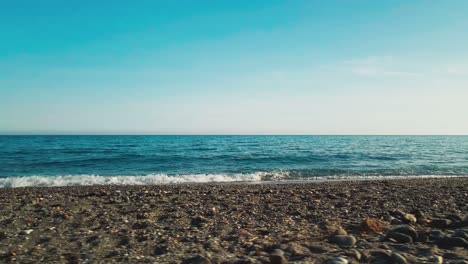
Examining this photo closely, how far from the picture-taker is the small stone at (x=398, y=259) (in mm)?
A: 4273

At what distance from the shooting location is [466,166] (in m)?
25.2

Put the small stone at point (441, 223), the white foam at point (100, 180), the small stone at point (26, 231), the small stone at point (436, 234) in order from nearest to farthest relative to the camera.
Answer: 1. the small stone at point (436, 234)
2. the small stone at point (26, 231)
3. the small stone at point (441, 223)
4. the white foam at point (100, 180)

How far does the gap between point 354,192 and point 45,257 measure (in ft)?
29.2

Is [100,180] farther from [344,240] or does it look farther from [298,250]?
[344,240]

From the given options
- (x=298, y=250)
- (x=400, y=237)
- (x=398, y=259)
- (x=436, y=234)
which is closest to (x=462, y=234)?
(x=436, y=234)

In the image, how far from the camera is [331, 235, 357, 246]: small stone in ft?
17.2

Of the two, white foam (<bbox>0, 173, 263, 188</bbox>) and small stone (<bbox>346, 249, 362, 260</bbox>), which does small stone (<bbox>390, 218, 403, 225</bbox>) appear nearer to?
small stone (<bbox>346, 249, 362, 260</bbox>)

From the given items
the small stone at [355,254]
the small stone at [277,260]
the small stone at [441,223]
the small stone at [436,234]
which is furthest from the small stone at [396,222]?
the small stone at [277,260]

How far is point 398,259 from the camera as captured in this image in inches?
170

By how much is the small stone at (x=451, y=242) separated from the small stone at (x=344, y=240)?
1.24m

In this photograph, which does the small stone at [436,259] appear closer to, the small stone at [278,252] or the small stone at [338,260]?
the small stone at [338,260]

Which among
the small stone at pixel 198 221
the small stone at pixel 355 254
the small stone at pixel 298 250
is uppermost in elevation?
the small stone at pixel 355 254

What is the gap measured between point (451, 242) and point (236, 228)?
3.54m

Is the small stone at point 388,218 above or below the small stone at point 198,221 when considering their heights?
above
